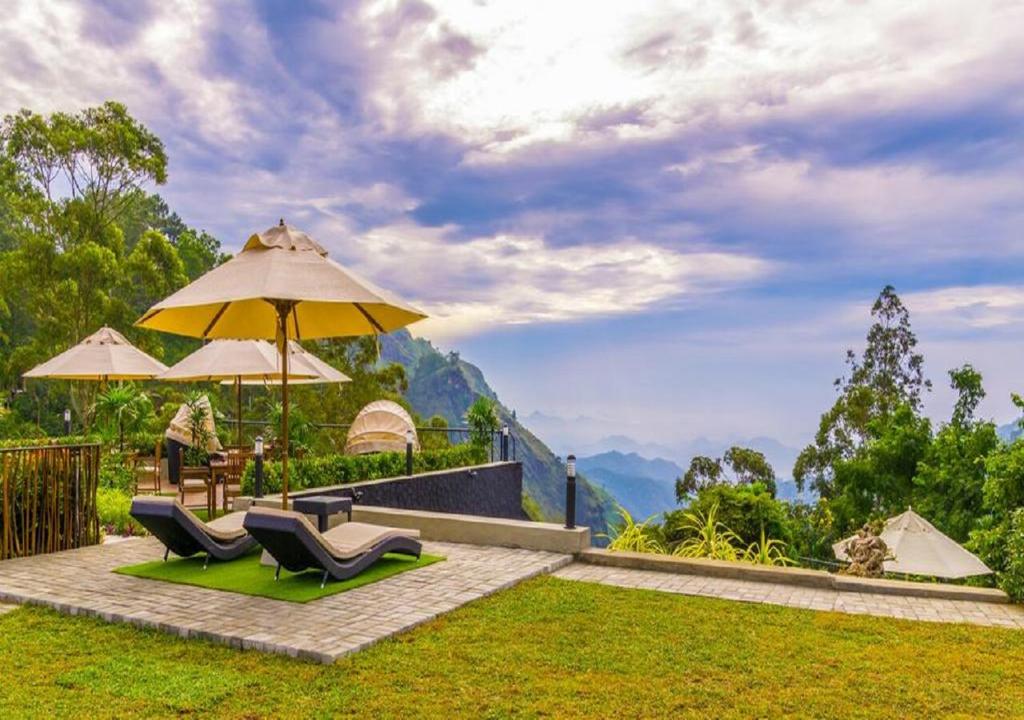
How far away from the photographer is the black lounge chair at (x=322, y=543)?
6.15 metres

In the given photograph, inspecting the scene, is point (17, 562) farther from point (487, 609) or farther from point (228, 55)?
point (228, 55)

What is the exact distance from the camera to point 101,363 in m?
15.3

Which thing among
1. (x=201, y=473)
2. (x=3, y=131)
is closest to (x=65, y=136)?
(x=3, y=131)

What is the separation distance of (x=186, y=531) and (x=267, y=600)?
143 cm

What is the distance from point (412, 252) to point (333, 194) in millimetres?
2523

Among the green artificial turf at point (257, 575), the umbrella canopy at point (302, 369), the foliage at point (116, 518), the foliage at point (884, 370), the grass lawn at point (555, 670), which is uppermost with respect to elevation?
the foliage at point (884, 370)

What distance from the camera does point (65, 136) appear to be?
25.4 metres

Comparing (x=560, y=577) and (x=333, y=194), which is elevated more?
(x=333, y=194)

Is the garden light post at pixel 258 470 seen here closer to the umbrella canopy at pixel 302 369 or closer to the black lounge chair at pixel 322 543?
the black lounge chair at pixel 322 543

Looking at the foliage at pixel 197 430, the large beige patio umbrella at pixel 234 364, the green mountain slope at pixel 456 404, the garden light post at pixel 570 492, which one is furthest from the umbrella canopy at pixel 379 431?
the green mountain slope at pixel 456 404

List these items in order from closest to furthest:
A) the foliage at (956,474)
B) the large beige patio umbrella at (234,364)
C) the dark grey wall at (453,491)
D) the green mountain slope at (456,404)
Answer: the dark grey wall at (453,491), the large beige patio umbrella at (234,364), the foliage at (956,474), the green mountain slope at (456,404)

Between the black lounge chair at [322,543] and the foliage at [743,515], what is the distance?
5792 mm

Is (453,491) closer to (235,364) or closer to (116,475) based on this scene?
(235,364)

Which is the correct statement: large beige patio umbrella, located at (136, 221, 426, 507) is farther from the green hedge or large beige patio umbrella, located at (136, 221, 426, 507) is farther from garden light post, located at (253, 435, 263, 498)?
the green hedge
